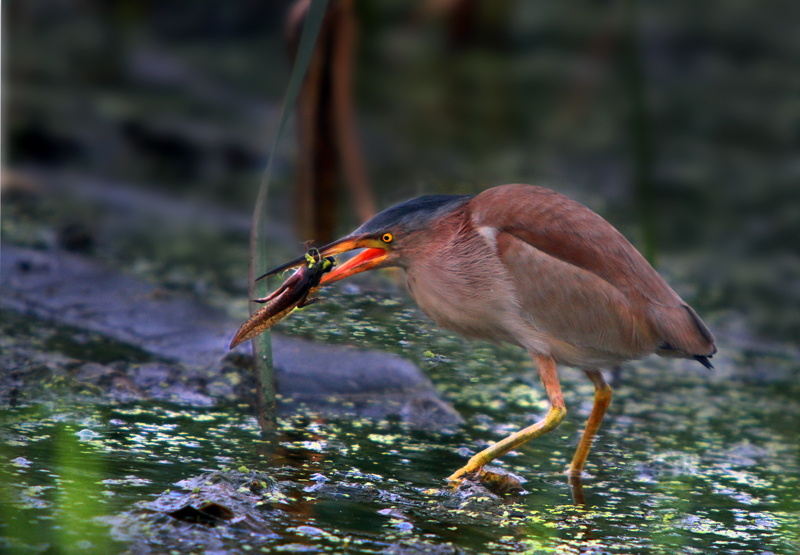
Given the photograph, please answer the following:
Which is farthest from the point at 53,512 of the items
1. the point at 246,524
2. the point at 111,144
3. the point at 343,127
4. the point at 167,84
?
the point at 167,84

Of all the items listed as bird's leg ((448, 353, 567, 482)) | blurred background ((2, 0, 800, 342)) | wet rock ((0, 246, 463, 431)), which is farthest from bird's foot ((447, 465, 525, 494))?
blurred background ((2, 0, 800, 342))

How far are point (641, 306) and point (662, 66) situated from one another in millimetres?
6581

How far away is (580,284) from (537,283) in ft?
0.53

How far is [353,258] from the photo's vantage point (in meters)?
3.26

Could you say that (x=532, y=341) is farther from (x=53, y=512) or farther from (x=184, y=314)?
(x=184, y=314)

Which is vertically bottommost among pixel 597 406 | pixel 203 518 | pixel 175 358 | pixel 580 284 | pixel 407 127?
pixel 203 518

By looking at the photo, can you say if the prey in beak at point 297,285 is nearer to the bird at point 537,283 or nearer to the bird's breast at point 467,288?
the bird at point 537,283

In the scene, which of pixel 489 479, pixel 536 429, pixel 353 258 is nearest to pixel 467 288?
pixel 353 258

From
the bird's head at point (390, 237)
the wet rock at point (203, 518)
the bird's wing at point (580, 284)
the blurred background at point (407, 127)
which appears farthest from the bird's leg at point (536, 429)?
the blurred background at point (407, 127)

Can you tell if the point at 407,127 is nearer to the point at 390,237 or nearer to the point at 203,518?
the point at 390,237

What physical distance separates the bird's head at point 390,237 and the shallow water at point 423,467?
2.15ft

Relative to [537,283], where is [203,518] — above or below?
below

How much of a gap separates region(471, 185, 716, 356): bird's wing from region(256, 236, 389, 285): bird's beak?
0.37 meters

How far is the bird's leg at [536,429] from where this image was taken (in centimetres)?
309
